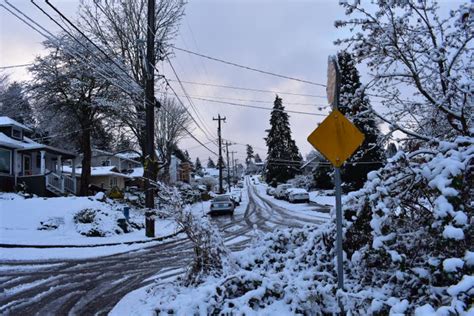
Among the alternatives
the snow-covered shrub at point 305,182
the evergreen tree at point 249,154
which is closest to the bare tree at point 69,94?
the snow-covered shrub at point 305,182

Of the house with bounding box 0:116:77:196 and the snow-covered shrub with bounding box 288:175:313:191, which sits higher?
the house with bounding box 0:116:77:196

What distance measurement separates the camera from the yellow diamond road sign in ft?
16.9

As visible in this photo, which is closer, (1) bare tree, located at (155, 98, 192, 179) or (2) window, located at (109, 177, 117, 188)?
(1) bare tree, located at (155, 98, 192, 179)

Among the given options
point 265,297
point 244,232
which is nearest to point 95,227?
point 244,232

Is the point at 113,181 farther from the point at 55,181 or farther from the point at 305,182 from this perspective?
the point at 305,182

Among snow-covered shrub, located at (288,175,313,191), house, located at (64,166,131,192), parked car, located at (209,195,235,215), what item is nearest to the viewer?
parked car, located at (209,195,235,215)

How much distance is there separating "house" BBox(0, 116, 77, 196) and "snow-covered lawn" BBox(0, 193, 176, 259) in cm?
911

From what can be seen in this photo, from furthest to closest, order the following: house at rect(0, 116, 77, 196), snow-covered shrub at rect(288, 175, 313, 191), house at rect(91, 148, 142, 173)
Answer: house at rect(91, 148, 142, 173) → snow-covered shrub at rect(288, 175, 313, 191) → house at rect(0, 116, 77, 196)

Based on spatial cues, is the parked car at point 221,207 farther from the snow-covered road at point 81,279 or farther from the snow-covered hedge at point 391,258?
the snow-covered hedge at point 391,258

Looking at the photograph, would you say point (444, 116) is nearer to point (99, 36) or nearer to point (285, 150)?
point (99, 36)

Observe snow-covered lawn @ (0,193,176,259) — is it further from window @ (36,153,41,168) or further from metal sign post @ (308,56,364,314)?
window @ (36,153,41,168)

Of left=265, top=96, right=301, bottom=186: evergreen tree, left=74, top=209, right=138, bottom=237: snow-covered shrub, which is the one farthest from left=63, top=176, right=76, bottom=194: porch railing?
left=265, top=96, right=301, bottom=186: evergreen tree

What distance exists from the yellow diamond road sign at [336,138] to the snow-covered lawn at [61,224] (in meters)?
9.90

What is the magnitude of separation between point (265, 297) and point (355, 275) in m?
1.53
